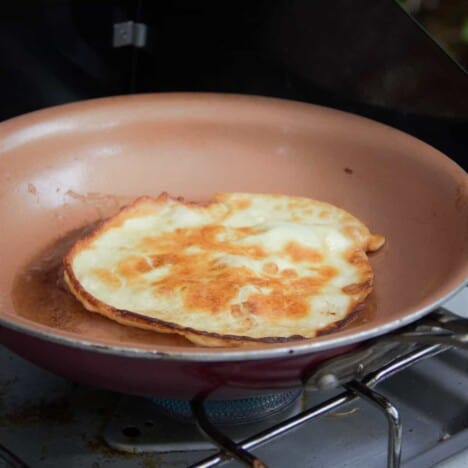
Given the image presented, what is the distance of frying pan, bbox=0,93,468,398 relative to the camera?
0.92 meters

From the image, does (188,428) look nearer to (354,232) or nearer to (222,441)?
(222,441)

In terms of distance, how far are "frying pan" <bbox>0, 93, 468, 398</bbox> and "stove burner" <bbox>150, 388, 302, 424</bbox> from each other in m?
0.11

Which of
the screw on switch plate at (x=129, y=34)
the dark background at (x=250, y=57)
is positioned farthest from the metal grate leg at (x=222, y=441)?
the screw on switch plate at (x=129, y=34)

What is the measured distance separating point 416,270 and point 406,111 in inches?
11.8

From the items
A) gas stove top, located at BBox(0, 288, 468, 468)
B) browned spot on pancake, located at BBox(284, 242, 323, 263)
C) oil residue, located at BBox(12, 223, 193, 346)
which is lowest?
gas stove top, located at BBox(0, 288, 468, 468)

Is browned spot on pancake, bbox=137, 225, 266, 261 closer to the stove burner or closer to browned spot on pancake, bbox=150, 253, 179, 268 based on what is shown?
browned spot on pancake, bbox=150, 253, 179, 268

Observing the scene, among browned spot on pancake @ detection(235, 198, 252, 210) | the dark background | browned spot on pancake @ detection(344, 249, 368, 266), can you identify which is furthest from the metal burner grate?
the dark background

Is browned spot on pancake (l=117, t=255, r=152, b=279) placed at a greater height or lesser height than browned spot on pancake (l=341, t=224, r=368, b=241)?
lesser

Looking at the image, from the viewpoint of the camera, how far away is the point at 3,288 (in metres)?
0.93

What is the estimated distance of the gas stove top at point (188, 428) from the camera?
86cm

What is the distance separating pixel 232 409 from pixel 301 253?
19 cm

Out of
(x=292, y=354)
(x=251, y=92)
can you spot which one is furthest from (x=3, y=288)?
(x=251, y=92)

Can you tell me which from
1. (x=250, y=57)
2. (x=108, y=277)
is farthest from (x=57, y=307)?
(x=250, y=57)

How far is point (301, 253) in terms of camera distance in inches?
37.8
